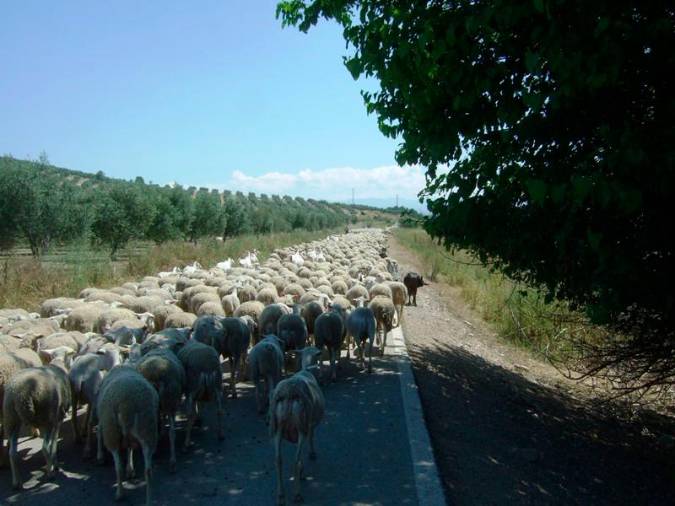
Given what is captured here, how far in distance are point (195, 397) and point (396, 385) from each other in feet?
11.1

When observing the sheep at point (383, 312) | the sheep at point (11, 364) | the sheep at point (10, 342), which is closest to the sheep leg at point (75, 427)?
the sheep at point (11, 364)

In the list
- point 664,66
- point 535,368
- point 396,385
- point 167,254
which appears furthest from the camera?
point 167,254

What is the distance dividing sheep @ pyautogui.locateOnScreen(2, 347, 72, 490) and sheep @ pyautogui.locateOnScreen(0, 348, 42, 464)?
1.69 ft

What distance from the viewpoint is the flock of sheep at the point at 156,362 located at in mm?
4641

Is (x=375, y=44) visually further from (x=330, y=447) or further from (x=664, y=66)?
(x=330, y=447)

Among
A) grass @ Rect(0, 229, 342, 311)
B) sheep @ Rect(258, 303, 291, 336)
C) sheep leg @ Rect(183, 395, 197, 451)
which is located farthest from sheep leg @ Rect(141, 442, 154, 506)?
grass @ Rect(0, 229, 342, 311)

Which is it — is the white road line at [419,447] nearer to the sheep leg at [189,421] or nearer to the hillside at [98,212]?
the sheep leg at [189,421]

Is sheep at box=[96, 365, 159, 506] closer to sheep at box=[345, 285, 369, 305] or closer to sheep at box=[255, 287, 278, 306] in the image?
sheep at box=[255, 287, 278, 306]

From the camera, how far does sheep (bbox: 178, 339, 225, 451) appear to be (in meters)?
5.77

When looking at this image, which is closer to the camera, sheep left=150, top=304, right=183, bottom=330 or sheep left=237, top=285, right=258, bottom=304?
sheep left=150, top=304, right=183, bottom=330

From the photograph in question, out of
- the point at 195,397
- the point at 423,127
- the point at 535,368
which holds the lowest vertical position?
the point at 535,368

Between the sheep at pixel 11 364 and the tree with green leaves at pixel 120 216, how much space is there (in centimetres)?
2673

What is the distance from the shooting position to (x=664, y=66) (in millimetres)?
3812

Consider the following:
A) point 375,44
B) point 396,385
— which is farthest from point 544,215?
point 396,385
